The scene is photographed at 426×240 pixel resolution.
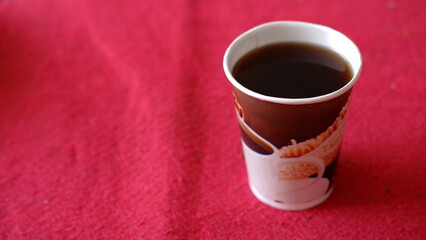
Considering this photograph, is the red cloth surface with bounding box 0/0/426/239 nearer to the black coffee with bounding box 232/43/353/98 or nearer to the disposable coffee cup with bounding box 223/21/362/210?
the disposable coffee cup with bounding box 223/21/362/210

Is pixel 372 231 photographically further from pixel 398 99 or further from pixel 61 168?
pixel 61 168

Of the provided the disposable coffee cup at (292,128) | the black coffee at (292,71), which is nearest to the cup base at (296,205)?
the disposable coffee cup at (292,128)

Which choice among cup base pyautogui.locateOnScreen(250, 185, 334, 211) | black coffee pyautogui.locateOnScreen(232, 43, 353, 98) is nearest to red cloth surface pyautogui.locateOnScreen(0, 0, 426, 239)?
cup base pyautogui.locateOnScreen(250, 185, 334, 211)

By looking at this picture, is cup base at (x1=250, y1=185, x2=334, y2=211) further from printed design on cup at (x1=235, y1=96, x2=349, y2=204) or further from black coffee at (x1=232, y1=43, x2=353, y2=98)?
black coffee at (x1=232, y1=43, x2=353, y2=98)

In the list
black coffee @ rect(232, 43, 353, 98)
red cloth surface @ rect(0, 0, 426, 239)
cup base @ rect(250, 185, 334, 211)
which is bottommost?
cup base @ rect(250, 185, 334, 211)

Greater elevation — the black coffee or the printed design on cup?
the black coffee

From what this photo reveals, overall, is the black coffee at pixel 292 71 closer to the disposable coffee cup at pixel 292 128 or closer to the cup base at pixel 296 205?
the disposable coffee cup at pixel 292 128

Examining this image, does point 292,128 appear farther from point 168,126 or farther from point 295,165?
point 168,126

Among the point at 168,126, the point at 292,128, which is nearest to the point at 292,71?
the point at 292,128
